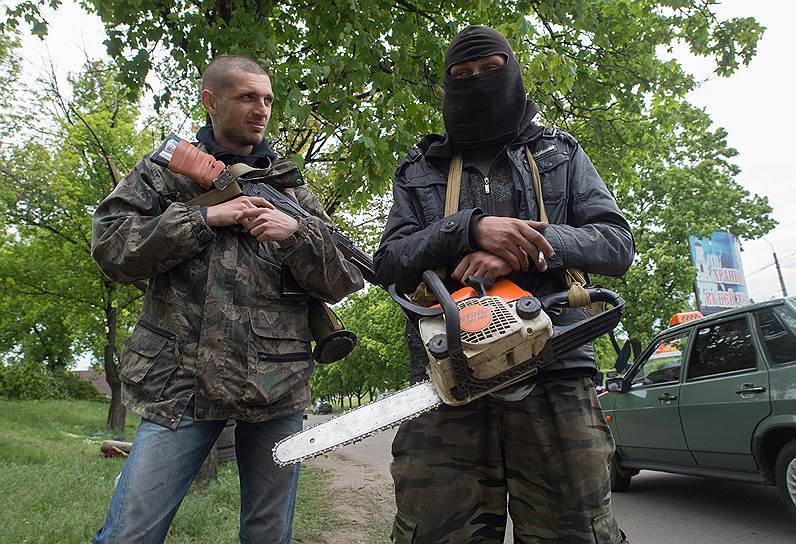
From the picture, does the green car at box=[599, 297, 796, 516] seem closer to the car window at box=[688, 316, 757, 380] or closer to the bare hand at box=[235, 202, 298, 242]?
the car window at box=[688, 316, 757, 380]

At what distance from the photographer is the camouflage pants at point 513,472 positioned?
161 cm

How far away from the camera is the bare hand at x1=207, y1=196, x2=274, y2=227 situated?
1.95m

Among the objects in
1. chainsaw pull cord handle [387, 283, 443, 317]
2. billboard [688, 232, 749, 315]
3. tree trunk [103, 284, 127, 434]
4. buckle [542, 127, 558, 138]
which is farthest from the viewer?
billboard [688, 232, 749, 315]

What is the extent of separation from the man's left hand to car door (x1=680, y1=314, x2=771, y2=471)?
420 cm

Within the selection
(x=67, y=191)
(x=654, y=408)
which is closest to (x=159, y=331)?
(x=654, y=408)

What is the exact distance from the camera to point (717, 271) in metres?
23.2

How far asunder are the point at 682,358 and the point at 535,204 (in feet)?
14.7

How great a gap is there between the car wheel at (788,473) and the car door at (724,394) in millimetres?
223

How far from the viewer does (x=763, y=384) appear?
173 inches

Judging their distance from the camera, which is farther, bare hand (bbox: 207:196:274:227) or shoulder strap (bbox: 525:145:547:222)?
bare hand (bbox: 207:196:274:227)

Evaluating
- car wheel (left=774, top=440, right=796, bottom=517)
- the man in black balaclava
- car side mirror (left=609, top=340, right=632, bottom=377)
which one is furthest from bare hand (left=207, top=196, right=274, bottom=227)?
car wheel (left=774, top=440, right=796, bottom=517)

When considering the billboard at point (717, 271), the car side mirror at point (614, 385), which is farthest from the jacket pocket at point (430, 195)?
the billboard at point (717, 271)

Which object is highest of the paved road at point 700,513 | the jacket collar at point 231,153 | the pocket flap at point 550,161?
the jacket collar at point 231,153

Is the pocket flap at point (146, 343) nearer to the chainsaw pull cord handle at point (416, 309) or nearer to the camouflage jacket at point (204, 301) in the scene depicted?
the camouflage jacket at point (204, 301)
